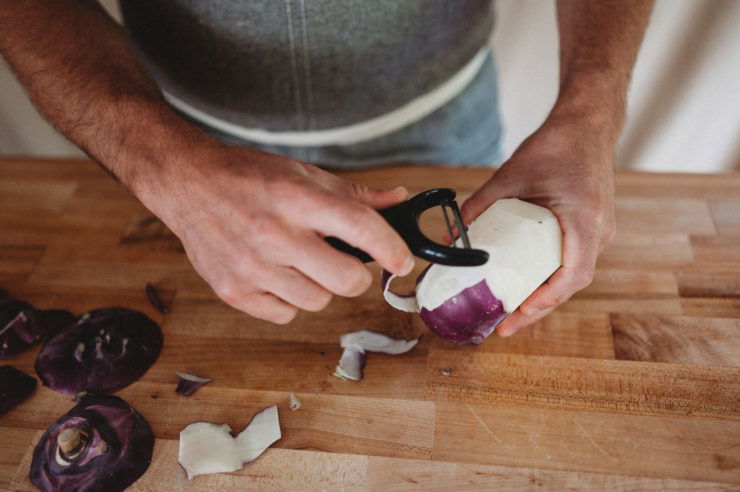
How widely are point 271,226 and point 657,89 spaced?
1597 millimetres

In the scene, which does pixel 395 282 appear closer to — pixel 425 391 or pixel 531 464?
pixel 425 391

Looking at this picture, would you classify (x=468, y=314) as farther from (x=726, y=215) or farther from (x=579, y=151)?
(x=726, y=215)

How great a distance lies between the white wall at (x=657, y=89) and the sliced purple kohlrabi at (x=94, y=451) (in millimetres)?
1302

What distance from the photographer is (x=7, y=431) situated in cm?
83

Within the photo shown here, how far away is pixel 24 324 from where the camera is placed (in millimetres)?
930

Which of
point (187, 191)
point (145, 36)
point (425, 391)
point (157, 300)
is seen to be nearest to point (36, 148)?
point (145, 36)

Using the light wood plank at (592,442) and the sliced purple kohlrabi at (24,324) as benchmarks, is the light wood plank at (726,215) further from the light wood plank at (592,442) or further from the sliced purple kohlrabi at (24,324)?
the sliced purple kohlrabi at (24,324)

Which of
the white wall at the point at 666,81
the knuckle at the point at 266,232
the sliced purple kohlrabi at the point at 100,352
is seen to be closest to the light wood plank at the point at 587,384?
the knuckle at the point at 266,232

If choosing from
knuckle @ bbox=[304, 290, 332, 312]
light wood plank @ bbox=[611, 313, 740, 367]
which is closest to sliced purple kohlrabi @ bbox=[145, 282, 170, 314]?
knuckle @ bbox=[304, 290, 332, 312]

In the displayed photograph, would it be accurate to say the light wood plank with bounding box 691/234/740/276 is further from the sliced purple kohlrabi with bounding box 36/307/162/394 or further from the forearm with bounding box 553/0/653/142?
the sliced purple kohlrabi with bounding box 36/307/162/394

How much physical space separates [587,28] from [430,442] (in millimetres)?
775

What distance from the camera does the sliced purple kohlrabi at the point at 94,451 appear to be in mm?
757

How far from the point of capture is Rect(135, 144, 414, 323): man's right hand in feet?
2.15

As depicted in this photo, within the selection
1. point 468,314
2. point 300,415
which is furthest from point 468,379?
point 300,415
